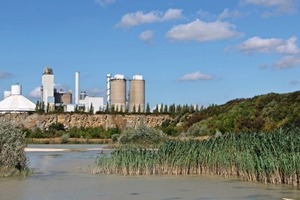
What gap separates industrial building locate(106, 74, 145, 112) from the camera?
6540 inches

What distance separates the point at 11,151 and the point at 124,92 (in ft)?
473

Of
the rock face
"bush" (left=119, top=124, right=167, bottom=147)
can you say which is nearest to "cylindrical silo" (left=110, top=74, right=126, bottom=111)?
the rock face

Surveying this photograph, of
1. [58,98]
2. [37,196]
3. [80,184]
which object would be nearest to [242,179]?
[80,184]

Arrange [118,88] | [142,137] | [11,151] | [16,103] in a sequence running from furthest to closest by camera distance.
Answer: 1. [118,88]
2. [16,103]
3. [142,137]
4. [11,151]

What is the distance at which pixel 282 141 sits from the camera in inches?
810

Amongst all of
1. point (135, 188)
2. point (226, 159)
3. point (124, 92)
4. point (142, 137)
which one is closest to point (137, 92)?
point (124, 92)

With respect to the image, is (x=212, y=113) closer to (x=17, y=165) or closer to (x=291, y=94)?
(x=291, y=94)

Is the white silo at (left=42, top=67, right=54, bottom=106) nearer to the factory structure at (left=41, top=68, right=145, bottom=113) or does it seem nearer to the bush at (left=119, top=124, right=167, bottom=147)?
the factory structure at (left=41, top=68, right=145, bottom=113)

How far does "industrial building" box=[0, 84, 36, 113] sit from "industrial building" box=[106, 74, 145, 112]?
22888 mm

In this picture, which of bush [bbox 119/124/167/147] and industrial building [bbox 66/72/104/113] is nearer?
bush [bbox 119/124/167/147]

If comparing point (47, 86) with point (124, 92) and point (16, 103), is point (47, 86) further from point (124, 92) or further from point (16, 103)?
point (124, 92)

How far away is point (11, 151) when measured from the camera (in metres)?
23.2

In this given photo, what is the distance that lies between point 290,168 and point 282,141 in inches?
49.2

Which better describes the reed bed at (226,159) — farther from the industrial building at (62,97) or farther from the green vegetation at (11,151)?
the industrial building at (62,97)
